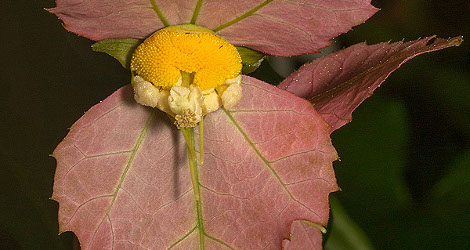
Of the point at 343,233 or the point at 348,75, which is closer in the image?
the point at 348,75

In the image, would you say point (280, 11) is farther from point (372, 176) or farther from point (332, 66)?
point (372, 176)

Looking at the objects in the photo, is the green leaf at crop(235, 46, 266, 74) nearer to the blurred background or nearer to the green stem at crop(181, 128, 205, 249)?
the green stem at crop(181, 128, 205, 249)

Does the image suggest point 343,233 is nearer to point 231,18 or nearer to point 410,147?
point 410,147

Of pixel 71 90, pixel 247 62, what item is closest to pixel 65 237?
pixel 71 90

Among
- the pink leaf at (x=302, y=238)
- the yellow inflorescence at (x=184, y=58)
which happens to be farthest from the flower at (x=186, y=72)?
the pink leaf at (x=302, y=238)

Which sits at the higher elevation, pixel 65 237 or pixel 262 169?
pixel 262 169

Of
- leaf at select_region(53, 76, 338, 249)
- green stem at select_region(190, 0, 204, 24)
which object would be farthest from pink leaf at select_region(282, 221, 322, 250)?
green stem at select_region(190, 0, 204, 24)

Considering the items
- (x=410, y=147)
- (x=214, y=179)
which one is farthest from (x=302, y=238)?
(x=410, y=147)

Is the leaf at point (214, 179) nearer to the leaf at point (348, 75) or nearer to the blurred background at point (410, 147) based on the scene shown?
the leaf at point (348, 75)
